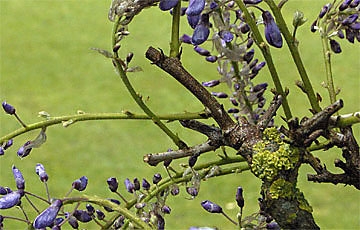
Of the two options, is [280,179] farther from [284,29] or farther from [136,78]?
[136,78]

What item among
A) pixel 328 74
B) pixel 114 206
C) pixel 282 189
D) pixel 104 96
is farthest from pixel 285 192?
pixel 104 96

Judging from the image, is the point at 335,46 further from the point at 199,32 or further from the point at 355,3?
the point at 199,32

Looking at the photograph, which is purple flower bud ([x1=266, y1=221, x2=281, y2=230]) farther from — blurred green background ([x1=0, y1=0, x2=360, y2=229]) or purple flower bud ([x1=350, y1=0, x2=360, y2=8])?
blurred green background ([x1=0, y1=0, x2=360, y2=229])

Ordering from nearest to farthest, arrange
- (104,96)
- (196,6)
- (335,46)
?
(196,6), (335,46), (104,96)

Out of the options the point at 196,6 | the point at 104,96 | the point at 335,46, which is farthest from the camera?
the point at 104,96

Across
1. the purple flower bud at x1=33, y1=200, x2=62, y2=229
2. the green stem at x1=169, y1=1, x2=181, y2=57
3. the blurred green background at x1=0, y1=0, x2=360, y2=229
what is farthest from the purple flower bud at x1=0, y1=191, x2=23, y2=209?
the blurred green background at x1=0, y1=0, x2=360, y2=229

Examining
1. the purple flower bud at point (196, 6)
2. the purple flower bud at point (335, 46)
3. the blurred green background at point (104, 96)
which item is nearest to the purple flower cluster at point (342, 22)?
the purple flower bud at point (335, 46)

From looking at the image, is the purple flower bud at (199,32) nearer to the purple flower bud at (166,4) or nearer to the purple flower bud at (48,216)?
the purple flower bud at (166,4)
